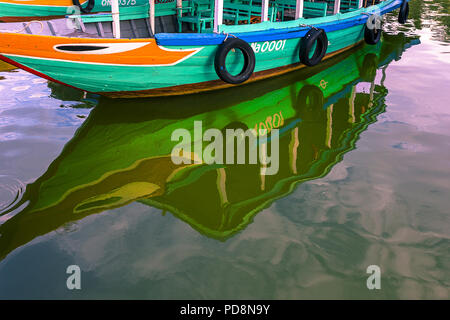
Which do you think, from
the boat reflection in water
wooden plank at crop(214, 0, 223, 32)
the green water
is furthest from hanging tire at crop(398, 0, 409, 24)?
wooden plank at crop(214, 0, 223, 32)

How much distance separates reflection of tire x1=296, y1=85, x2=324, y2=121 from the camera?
Result: 21.6ft

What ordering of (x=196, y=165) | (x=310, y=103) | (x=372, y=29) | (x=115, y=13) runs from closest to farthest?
Answer: (x=196, y=165) → (x=115, y=13) → (x=310, y=103) → (x=372, y=29)

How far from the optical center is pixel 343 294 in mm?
3141

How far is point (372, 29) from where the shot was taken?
404 inches

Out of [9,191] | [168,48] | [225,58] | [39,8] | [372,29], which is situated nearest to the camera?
[9,191]

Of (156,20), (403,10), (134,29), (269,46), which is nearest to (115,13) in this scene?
(134,29)

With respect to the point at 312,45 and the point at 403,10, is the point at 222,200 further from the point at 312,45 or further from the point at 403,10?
the point at 403,10

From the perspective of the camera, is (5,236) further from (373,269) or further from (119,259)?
(373,269)

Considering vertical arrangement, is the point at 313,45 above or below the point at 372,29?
below

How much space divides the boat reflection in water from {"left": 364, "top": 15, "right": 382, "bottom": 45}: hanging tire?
2558mm

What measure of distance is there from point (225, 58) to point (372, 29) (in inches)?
220

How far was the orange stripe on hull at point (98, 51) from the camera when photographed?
17.2ft

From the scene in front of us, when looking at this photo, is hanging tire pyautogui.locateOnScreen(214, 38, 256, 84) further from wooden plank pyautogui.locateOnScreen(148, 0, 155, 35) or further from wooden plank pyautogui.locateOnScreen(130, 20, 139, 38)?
wooden plank pyautogui.locateOnScreen(130, 20, 139, 38)
